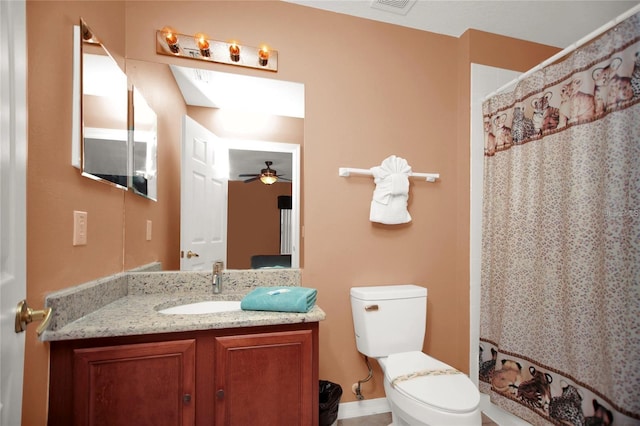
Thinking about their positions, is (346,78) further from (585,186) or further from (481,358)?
(481,358)

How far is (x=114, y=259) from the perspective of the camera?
1.46m

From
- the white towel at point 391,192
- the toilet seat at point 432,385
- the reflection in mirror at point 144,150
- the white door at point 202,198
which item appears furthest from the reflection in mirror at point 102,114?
the toilet seat at point 432,385

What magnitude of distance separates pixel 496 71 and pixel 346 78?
41.8 inches

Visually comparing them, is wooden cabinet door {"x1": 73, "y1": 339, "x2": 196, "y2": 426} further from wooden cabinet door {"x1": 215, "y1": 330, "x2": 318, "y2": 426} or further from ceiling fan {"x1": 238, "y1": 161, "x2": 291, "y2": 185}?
ceiling fan {"x1": 238, "y1": 161, "x2": 291, "y2": 185}

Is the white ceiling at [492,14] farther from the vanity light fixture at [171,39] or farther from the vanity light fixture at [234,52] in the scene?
the vanity light fixture at [171,39]

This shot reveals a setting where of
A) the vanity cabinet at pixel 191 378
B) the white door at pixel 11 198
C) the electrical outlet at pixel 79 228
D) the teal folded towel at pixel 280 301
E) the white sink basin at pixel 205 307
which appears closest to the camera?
the white door at pixel 11 198

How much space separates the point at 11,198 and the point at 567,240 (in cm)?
200

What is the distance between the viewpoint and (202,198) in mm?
1683

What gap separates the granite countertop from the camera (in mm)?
1039

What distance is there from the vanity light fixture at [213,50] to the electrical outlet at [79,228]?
3.23ft

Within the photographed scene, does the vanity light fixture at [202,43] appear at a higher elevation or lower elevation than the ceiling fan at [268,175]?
higher

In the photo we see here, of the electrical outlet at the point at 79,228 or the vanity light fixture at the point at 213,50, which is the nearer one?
the electrical outlet at the point at 79,228

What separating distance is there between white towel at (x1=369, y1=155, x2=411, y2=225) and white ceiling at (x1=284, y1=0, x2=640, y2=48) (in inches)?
35.6

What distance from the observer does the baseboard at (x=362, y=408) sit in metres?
1.83
